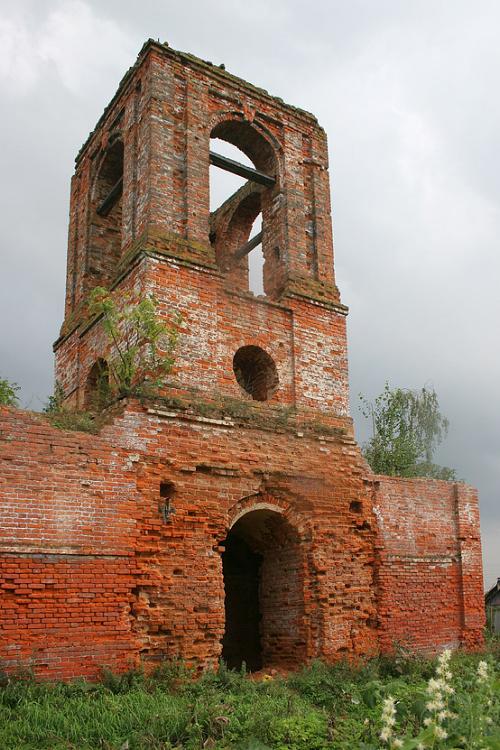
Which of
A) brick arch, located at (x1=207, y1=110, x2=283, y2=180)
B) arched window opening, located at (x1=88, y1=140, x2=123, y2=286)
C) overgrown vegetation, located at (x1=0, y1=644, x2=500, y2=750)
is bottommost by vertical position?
overgrown vegetation, located at (x1=0, y1=644, x2=500, y2=750)

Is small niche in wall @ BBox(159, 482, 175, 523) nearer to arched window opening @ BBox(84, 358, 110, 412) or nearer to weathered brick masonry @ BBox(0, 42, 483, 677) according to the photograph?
weathered brick masonry @ BBox(0, 42, 483, 677)

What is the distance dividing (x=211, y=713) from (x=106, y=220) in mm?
8408

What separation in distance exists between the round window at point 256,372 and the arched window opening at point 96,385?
6.18 ft

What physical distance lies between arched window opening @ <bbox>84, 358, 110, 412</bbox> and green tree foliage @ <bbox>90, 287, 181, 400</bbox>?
0.84 meters

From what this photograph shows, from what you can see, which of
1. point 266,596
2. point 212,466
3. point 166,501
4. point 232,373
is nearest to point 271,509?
point 212,466

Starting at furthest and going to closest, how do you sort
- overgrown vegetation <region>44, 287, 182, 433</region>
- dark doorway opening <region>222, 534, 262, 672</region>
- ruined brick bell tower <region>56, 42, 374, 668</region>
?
1. dark doorway opening <region>222, 534, 262, 672</region>
2. overgrown vegetation <region>44, 287, 182, 433</region>
3. ruined brick bell tower <region>56, 42, 374, 668</region>

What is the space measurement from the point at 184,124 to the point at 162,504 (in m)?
5.69

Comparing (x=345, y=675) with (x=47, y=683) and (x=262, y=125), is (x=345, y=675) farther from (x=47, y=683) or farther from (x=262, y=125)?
(x=262, y=125)

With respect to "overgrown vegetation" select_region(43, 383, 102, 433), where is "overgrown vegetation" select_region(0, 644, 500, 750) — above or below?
below

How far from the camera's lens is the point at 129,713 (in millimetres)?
6508

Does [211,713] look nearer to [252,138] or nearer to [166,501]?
[166,501]

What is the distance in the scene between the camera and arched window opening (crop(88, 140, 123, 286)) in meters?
12.2

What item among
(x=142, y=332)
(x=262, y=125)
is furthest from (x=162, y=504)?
(x=262, y=125)

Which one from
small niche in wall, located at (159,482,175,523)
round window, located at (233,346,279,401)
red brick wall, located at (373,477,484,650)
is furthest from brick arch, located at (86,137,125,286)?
red brick wall, located at (373,477,484,650)
